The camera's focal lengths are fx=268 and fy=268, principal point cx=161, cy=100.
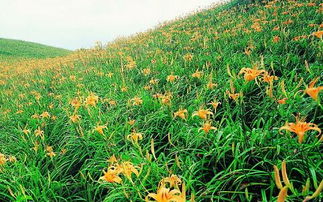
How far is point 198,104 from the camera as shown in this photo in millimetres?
2801

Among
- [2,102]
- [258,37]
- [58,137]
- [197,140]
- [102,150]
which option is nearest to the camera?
[197,140]

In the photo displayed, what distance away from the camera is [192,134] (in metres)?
2.43

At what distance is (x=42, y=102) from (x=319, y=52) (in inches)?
160

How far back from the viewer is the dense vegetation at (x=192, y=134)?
66.4 inches

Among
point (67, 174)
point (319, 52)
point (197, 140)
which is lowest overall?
point (67, 174)

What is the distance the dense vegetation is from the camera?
66.4 inches

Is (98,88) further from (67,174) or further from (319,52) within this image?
(319,52)

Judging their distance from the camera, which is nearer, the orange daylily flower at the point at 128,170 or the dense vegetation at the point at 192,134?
the orange daylily flower at the point at 128,170

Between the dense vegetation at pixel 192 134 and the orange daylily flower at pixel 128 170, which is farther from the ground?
the orange daylily flower at pixel 128 170

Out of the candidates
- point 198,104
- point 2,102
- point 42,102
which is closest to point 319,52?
point 198,104

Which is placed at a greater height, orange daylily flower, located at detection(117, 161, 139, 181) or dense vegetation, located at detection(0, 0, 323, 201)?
orange daylily flower, located at detection(117, 161, 139, 181)

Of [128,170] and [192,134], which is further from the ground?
[128,170]

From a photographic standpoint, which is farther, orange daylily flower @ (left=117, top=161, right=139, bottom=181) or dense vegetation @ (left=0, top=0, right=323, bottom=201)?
dense vegetation @ (left=0, top=0, right=323, bottom=201)

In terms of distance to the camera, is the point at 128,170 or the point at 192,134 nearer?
the point at 128,170
